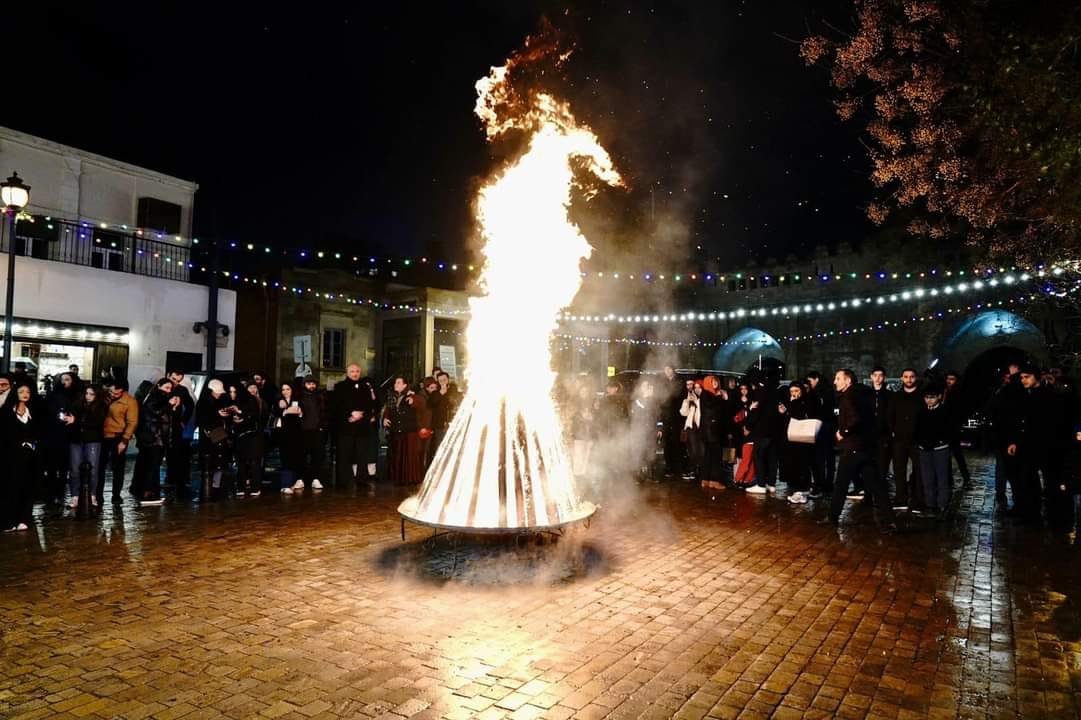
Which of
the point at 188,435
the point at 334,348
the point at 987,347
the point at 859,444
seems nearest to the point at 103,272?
the point at 334,348

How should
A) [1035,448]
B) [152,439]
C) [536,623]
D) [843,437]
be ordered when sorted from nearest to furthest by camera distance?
[536,623]
[843,437]
[1035,448]
[152,439]

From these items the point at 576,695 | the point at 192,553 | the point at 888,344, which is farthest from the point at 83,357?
the point at 888,344

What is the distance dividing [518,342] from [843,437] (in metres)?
4.62

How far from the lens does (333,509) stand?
9.95m

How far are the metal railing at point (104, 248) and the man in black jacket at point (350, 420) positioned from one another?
1084cm

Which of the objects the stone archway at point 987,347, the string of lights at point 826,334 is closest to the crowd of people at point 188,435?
the string of lights at point 826,334

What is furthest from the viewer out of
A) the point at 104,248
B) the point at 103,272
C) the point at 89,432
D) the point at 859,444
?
the point at 104,248

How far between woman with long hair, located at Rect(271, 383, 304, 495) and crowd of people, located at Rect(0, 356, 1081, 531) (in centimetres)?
3

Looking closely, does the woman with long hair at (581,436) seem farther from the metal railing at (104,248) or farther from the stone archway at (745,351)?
the stone archway at (745,351)

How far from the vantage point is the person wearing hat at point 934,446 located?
31.4 ft

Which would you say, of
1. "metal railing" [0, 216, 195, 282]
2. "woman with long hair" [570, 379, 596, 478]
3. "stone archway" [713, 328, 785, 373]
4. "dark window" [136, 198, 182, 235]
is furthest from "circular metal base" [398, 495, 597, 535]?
"stone archway" [713, 328, 785, 373]

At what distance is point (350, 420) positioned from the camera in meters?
12.0

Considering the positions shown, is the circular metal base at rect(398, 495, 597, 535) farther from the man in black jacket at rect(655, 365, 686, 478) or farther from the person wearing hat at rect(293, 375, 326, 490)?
the man in black jacket at rect(655, 365, 686, 478)

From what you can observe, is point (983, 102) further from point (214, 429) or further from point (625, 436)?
point (214, 429)
